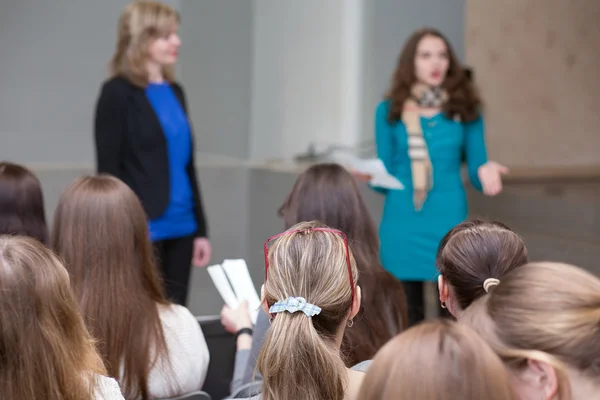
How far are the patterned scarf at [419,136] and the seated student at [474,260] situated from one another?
159 centimetres

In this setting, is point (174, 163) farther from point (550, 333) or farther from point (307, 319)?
point (550, 333)

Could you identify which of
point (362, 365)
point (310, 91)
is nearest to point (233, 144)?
point (310, 91)

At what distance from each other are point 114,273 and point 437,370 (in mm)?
1281

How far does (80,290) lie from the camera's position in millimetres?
2188

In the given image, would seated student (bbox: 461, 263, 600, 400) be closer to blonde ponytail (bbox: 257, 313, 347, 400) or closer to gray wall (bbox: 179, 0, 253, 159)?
blonde ponytail (bbox: 257, 313, 347, 400)

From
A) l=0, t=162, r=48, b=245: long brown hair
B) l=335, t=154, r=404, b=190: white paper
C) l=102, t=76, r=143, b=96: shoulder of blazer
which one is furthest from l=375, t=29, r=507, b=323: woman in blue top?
l=0, t=162, r=48, b=245: long brown hair

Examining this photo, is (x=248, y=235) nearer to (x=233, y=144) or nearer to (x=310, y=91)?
(x=233, y=144)

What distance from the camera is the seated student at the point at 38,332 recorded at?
1.40m

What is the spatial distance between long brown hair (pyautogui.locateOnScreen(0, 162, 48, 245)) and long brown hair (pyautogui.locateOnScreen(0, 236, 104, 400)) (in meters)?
1.00

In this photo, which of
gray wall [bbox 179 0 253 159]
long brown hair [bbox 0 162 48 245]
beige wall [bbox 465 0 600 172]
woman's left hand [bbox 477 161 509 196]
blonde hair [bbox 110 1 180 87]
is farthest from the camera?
gray wall [bbox 179 0 253 159]

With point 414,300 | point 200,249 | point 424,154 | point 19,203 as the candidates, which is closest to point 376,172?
point 424,154

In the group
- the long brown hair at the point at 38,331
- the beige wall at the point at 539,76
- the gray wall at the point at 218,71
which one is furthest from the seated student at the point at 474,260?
the gray wall at the point at 218,71

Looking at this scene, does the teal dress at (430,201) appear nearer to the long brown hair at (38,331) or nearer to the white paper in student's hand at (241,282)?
the white paper in student's hand at (241,282)

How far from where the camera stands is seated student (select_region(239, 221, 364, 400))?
1.53 m
